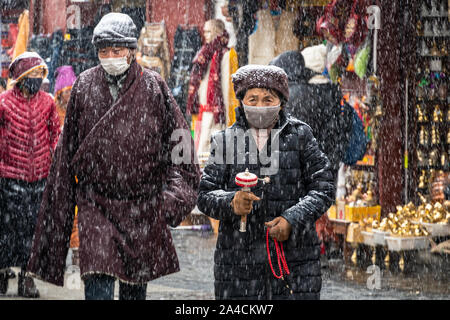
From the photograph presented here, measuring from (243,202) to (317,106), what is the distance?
3.98 m

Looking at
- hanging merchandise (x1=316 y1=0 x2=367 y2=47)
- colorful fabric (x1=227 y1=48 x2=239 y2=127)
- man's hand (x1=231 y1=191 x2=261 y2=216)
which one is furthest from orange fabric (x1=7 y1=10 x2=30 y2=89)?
man's hand (x1=231 y1=191 x2=261 y2=216)

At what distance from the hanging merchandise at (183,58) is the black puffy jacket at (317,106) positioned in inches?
182

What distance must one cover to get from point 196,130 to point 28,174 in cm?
438

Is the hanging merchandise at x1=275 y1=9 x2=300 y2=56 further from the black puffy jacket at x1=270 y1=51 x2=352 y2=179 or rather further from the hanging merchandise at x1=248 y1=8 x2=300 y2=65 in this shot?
the black puffy jacket at x1=270 y1=51 x2=352 y2=179

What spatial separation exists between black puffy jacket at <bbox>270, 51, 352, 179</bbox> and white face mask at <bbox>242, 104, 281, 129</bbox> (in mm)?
3456

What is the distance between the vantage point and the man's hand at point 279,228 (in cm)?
462

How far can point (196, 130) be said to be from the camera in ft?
40.1

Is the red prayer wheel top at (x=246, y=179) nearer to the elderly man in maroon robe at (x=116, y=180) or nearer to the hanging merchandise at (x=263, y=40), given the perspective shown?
the elderly man in maroon robe at (x=116, y=180)

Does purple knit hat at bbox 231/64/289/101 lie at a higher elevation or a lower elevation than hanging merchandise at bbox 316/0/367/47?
lower

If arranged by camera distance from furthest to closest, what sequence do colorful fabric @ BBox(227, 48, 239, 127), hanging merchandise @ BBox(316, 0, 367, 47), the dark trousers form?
1. colorful fabric @ BBox(227, 48, 239, 127)
2. hanging merchandise @ BBox(316, 0, 367, 47)
3. the dark trousers

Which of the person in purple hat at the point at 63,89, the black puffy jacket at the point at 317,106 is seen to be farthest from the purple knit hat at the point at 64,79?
the black puffy jacket at the point at 317,106

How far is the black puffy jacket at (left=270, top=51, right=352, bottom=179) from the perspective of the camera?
8.39m

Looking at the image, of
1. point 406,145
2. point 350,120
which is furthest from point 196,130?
point 350,120
